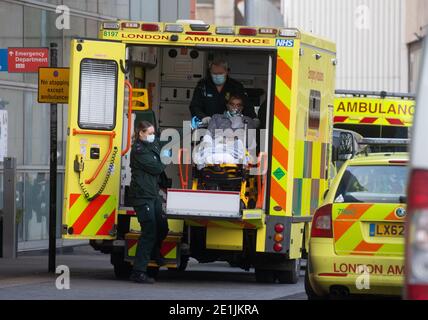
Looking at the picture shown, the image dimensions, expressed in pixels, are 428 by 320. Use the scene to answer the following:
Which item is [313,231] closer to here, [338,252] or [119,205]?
[338,252]

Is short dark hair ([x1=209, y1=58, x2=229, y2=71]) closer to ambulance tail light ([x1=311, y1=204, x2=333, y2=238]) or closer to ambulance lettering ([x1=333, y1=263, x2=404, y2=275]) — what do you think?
ambulance tail light ([x1=311, y1=204, x2=333, y2=238])

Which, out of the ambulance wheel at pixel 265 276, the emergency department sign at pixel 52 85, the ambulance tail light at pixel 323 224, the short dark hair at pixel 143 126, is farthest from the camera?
the emergency department sign at pixel 52 85

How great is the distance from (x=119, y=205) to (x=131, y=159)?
1.89 feet

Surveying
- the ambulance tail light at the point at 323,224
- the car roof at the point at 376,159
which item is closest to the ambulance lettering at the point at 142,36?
the car roof at the point at 376,159

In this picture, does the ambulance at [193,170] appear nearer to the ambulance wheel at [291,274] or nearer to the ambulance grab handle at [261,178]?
the ambulance grab handle at [261,178]

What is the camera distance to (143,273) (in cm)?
1371

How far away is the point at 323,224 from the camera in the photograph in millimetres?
10617

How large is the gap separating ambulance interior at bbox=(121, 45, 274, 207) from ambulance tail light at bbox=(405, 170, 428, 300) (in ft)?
33.5

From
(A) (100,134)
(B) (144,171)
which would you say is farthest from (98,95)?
(B) (144,171)

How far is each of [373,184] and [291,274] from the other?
373cm

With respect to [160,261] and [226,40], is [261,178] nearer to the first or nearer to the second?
[160,261]

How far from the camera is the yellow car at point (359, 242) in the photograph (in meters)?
10.3

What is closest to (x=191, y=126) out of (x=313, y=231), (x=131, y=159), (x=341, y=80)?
(x=131, y=159)

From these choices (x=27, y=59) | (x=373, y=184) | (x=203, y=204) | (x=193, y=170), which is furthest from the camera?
(x=27, y=59)
